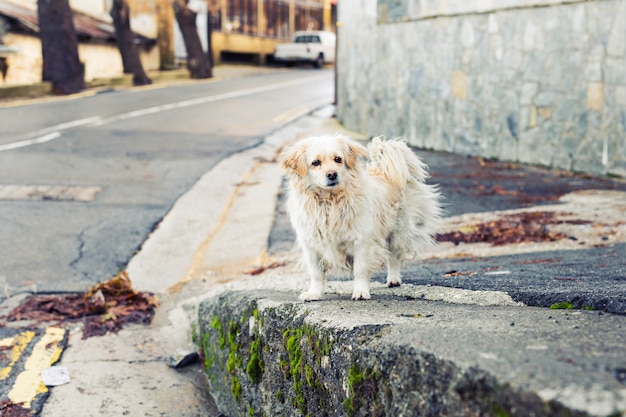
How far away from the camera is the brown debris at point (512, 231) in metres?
7.26

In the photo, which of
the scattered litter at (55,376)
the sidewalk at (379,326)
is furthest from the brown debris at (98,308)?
the scattered litter at (55,376)

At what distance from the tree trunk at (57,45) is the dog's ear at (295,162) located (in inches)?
821

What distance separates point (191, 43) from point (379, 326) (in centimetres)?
3138

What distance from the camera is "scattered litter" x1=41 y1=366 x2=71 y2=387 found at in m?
5.09

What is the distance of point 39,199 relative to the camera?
9758 mm

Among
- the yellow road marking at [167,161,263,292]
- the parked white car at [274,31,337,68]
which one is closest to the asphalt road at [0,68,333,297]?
the yellow road marking at [167,161,263,292]

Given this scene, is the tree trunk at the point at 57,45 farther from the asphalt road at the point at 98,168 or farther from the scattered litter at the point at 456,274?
the scattered litter at the point at 456,274

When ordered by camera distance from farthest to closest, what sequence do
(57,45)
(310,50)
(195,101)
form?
(310,50), (57,45), (195,101)

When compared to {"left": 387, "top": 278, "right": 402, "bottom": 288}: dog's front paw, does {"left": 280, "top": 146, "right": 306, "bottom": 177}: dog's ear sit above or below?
above

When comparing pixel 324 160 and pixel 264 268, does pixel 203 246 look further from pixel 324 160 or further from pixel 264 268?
pixel 324 160

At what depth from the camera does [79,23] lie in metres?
34.9

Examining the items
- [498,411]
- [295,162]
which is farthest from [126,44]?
[498,411]

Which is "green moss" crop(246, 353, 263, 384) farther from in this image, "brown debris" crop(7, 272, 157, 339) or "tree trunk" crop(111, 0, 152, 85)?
"tree trunk" crop(111, 0, 152, 85)

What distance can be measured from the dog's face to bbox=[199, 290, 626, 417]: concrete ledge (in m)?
0.68
